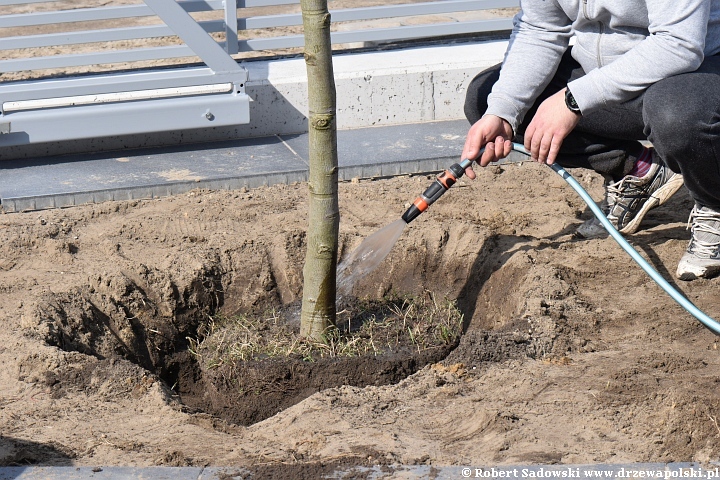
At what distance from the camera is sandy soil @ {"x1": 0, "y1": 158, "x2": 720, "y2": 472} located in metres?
2.26

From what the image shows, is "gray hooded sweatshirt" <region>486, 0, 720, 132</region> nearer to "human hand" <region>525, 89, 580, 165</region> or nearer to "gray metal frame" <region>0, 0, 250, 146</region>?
"human hand" <region>525, 89, 580, 165</region>

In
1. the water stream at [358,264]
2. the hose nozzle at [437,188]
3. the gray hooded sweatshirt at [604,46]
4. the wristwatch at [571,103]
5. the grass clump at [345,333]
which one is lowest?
the grass clump at [345,333]

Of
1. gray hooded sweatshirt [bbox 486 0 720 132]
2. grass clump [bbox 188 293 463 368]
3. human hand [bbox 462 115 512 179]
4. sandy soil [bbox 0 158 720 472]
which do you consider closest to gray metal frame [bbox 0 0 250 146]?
sandy soil [bbox 0 158 720 472]

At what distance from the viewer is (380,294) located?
349cm

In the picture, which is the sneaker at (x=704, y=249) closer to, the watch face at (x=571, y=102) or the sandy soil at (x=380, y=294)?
the sandy soil at (x=380, y=294)

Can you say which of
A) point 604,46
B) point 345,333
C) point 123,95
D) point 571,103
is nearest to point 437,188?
point 571,103

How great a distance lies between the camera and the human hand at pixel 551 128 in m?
2.85

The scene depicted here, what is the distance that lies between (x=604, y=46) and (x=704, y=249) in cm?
85

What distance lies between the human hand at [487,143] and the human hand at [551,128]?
95mm

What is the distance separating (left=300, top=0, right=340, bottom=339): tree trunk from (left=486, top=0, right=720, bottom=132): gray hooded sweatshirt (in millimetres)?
678

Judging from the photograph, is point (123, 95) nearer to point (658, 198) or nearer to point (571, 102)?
point (571, 102)

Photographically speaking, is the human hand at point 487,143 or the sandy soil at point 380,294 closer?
the sandy soil at point 380,294

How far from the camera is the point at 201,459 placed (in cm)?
220


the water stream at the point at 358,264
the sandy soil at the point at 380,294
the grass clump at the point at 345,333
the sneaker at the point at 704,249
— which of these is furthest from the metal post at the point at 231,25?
the sneaker at the point at 704,249
